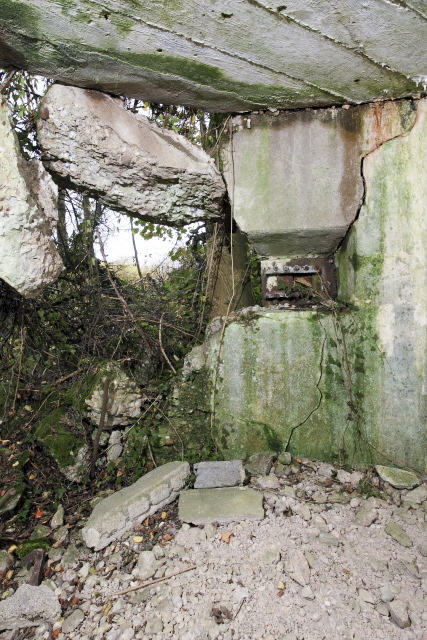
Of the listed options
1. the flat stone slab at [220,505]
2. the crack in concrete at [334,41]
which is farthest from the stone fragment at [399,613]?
the crack in concrete at [334,41]

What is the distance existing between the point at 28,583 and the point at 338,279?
2.41 m

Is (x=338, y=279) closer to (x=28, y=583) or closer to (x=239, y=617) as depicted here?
(x=239, y=617)

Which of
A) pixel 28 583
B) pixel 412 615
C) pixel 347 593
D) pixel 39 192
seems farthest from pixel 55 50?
pixel 412 615

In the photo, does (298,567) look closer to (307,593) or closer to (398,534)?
(307,593)

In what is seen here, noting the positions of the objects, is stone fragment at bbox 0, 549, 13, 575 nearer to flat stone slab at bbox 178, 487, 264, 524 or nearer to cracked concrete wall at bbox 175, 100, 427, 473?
flat stone slab at bbox 178, 487, 264, 524

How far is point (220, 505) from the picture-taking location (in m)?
2.24

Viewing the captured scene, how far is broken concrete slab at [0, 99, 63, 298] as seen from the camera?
2107mm

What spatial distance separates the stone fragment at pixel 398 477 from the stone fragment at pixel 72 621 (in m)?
1.66

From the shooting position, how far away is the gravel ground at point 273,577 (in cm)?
161

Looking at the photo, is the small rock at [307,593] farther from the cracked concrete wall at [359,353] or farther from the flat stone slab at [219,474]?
the cracked concrete wall at [359,353]

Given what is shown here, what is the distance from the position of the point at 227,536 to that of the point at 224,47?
226cm

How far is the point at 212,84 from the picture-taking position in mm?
2234

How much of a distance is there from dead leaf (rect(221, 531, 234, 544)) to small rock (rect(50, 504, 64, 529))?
3.25 feet

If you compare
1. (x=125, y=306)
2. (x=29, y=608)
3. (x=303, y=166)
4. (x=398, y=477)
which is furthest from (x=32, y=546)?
(x=303, y=166)
